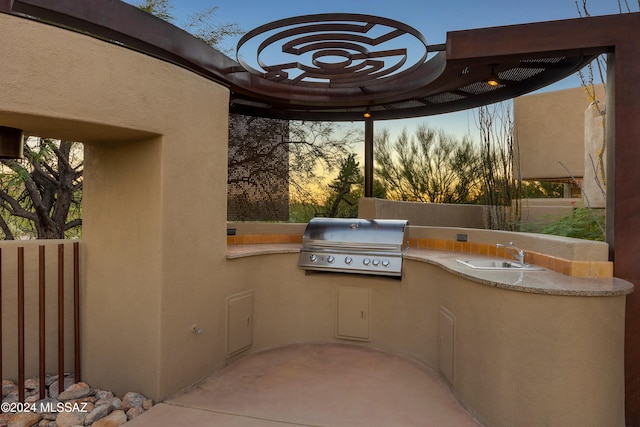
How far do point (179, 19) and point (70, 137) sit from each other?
5.82 meters

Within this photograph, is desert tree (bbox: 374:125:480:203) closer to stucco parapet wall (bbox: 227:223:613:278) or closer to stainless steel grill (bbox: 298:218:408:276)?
stucco parapet wall (bbox: 227:223:613:278)

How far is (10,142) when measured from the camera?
2623 mm

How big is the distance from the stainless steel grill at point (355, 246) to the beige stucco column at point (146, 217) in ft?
3.74

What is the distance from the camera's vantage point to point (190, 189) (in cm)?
325

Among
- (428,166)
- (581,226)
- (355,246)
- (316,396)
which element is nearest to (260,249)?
(355,246)

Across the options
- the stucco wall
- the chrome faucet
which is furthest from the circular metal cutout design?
the stucco wall

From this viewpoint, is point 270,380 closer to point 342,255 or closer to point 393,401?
point 393,401

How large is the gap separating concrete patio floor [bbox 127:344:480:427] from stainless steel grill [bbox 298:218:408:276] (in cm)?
87

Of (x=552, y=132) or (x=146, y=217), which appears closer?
(x=146, y=217)

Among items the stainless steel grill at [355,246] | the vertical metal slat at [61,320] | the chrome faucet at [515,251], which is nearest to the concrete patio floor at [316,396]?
→ the vertical metal slat at [61,320]

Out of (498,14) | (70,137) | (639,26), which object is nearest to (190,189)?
(70,137)

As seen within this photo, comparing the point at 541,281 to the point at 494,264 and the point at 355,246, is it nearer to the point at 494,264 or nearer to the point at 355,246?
the point at 494,264

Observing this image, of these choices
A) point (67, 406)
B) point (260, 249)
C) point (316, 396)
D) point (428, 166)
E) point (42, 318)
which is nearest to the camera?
point (67, 406)

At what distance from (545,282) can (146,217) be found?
9.15ft
